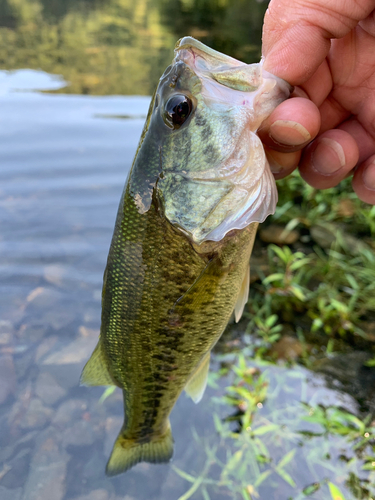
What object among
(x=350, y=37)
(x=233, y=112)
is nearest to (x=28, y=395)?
(x=233, y=112)

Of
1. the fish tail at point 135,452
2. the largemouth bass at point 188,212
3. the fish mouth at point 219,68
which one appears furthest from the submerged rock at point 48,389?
the fish mouth at point 219,68

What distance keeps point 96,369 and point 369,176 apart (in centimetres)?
187

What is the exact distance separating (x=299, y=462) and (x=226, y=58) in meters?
2.93

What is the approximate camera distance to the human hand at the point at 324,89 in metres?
1.65

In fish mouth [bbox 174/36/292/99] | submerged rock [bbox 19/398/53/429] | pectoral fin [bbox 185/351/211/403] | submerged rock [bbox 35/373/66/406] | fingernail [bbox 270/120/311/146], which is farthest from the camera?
submerged rock [bbox 35/373/66/406]

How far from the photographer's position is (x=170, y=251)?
5.40ft

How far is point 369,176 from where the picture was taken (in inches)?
87.0

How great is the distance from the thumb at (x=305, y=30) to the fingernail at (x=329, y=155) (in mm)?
478

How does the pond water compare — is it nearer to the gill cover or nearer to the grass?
the grass

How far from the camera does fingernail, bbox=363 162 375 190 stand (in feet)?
7.21

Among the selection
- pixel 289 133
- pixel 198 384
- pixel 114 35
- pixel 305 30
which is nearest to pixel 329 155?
pixel 289 133

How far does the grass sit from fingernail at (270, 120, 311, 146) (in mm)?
2338

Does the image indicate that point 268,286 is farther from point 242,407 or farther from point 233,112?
point 233,112

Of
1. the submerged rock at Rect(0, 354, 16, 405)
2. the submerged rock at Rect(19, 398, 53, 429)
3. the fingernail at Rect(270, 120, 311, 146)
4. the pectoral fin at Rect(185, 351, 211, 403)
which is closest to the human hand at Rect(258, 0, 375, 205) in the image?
the fingernail at Rect(270, 120, 311, 146)
